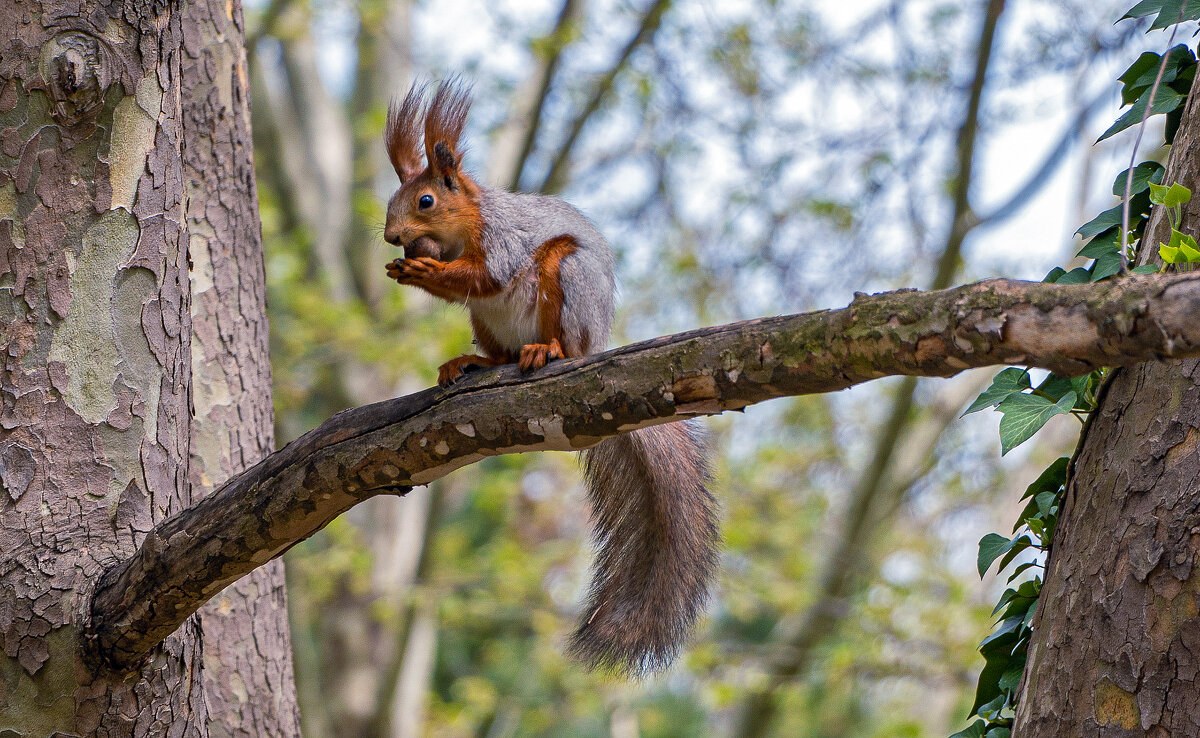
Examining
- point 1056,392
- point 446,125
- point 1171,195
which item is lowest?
point 1056,392

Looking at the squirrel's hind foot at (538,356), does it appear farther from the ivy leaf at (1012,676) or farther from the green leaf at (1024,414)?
the ivy leaf at (1012,676)

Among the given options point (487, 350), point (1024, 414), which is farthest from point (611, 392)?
point (487, 350)

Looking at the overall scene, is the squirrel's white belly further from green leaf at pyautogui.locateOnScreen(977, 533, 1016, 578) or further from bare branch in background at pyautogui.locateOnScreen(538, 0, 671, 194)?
bare branch in background at pyautogui.locateOnScreen(538, 0, 671, 194)

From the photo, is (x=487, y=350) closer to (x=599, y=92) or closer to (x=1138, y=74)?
(x=1138, y=74)

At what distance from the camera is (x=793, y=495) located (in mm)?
6273

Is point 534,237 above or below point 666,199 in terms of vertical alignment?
below

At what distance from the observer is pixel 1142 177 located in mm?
1544

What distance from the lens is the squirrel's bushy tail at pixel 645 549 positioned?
191 centimetres

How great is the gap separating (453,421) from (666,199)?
14.8ft

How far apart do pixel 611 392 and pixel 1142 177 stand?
929mm

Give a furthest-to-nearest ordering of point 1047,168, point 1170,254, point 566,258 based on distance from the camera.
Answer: point 1047,168 < point 566,258 < point 1170,254

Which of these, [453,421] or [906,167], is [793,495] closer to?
[906,167]

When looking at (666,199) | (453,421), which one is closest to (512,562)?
(666,199)

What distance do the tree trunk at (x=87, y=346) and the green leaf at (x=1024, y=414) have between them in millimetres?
1286
